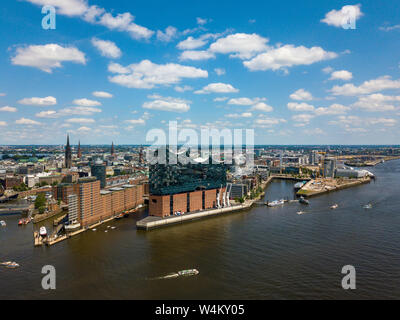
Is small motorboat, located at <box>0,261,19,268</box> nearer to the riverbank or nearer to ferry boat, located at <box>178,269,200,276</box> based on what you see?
ferry boat, located at <box>178,269,200,276</box>

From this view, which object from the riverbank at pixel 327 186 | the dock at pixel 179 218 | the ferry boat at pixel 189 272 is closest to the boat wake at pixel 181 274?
the ferry boat at pixel 189 272

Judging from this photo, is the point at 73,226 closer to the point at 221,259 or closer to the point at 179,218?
the point at 179,218

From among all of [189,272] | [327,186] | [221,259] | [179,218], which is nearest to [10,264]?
[189,272]

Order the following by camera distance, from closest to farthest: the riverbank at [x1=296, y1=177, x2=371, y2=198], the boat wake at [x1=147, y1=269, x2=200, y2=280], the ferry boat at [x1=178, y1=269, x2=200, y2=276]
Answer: the boat wake at [x1=147, y1=269, x2=200, y2=280]
the ferry boat at [x1=178, y1=269, x2=200, y2=276]
the riverbank at [x1=296, y1=177, x2=371, y2=198]

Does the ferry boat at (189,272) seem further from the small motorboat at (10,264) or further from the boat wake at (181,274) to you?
the small motorboat at (10,264)

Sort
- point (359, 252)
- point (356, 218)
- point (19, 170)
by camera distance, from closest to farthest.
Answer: point (359, 252)
point (356, 218)
point (19, 170)

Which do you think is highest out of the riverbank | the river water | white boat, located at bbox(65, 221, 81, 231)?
the riverbank

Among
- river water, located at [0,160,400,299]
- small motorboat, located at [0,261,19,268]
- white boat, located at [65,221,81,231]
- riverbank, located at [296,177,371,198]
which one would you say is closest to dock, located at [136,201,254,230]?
river water, located at [0,160,400,299]
